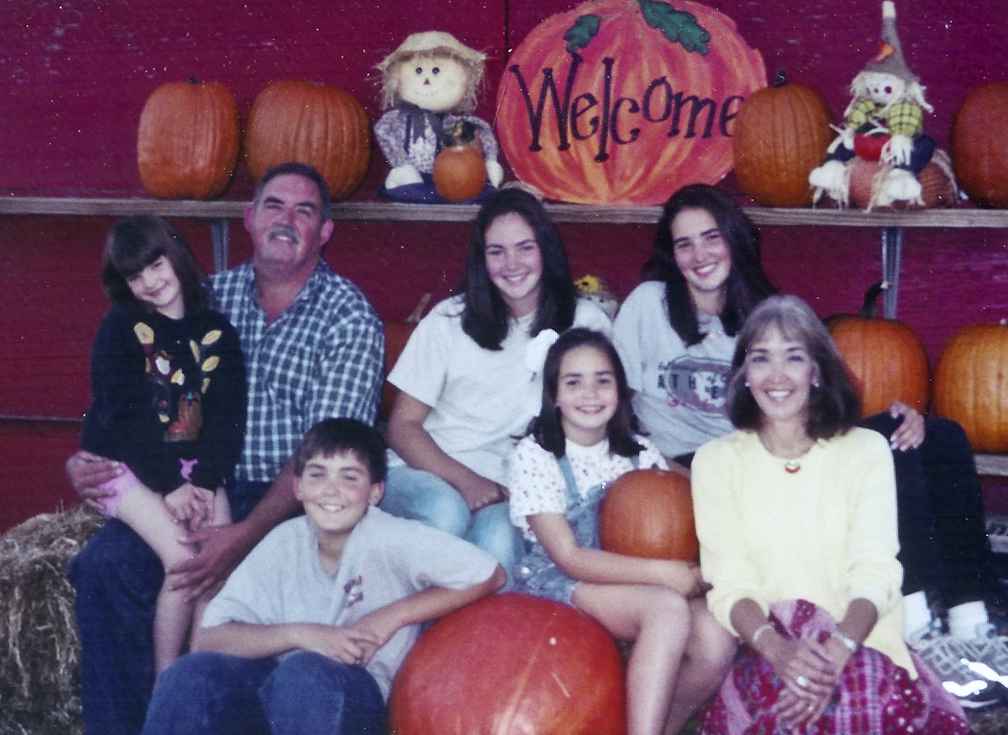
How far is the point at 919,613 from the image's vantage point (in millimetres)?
2309

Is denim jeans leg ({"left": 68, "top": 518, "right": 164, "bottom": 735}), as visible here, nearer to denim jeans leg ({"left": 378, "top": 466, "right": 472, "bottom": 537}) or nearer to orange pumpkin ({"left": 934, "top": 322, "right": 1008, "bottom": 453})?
denim jeans leg ({"left": 378, "top": 466, "right": 472, "bottom": 537})

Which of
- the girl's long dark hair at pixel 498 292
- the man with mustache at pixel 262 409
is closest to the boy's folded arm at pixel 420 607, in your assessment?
the man with mustache at pixel 262 409

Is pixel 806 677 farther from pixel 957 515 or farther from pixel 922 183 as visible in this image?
pixel 922 183

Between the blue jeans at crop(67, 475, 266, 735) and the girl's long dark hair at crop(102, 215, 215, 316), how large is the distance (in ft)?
1.93

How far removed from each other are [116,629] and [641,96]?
206 cm

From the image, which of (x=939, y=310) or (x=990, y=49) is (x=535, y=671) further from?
(x=990, y=49)

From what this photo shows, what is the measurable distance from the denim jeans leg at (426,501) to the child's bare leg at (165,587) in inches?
18.4

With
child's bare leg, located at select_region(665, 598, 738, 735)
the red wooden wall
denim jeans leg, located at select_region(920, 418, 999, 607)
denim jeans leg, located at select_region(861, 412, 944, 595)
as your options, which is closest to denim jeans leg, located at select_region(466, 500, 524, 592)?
child's bare leg, located at select_region(665, 598, 738, 735)

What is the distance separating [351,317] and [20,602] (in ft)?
3.50

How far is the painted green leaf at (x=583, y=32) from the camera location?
10.6ft

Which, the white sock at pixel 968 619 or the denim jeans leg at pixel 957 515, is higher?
the denim jeans leg at pixel 957 515

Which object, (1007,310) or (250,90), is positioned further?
(250,90)

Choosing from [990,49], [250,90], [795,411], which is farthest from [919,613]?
[250,90]

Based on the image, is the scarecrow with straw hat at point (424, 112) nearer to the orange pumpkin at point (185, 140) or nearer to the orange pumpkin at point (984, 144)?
the orange pumpkin at point (185, 140)
